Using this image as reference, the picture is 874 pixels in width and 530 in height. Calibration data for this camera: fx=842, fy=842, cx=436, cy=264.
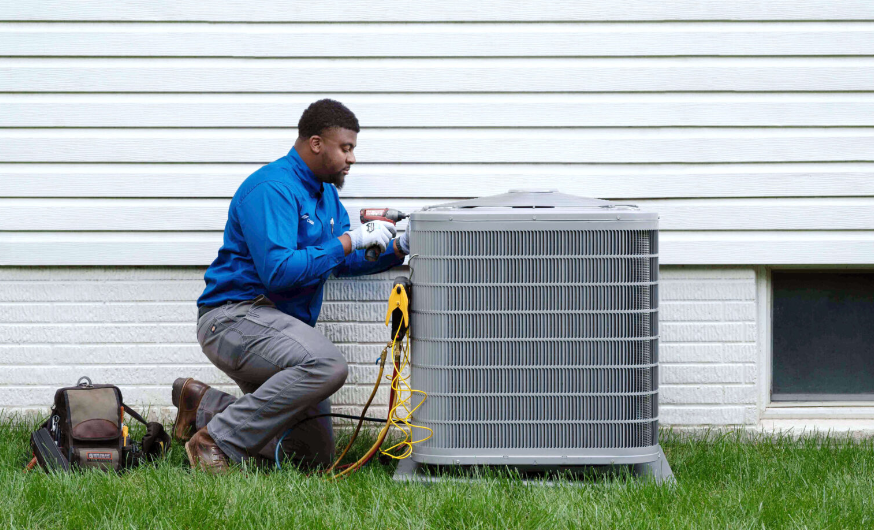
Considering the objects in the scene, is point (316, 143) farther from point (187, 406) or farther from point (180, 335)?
point (187, 406)

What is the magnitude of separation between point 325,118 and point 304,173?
245mm

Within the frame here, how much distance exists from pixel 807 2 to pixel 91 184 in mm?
3324

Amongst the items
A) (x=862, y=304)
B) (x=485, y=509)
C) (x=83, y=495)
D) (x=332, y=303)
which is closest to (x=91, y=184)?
(x=332, y=303)

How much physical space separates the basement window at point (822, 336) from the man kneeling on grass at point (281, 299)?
6.27 feet

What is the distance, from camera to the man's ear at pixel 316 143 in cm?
345

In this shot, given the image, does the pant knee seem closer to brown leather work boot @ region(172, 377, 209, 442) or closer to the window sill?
brown leather work boot @ region(172, 377, 209, 442)

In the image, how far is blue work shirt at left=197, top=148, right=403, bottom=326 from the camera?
3.24m

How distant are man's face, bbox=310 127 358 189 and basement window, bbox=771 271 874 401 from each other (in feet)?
7.00

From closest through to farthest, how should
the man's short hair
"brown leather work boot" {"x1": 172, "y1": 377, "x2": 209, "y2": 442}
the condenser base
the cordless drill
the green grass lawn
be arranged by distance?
1. the green grass lawn
2. the condenser base
3. the man's short hair
4. the cordless drill
5. "brown leather work boot" {"x1": 172, "y1": 377, "x2": 209, "y2": 442}

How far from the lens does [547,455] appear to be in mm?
3027

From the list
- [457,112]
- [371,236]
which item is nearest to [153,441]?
[371,236]

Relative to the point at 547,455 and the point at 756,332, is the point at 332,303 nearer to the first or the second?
the point at 547,455

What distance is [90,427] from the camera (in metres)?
3.24

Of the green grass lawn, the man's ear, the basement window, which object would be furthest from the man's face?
the basement window
